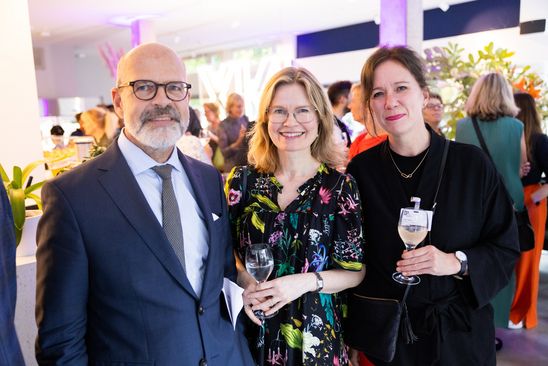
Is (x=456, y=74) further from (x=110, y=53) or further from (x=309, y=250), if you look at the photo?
(x=110, y=53)

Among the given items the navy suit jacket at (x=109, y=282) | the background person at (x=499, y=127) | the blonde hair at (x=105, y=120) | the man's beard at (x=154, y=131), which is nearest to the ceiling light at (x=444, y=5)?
the background person at (x=499, y=127)

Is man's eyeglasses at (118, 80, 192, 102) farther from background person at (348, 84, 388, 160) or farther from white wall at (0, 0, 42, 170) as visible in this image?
white wall at (0, 0, 42, 170)

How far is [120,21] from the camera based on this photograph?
1038 cm

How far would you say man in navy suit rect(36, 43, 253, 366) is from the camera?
122 cm

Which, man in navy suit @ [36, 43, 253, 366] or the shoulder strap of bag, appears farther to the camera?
the shoulder strap of bag

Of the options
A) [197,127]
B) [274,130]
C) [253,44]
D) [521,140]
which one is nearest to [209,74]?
[253,44]

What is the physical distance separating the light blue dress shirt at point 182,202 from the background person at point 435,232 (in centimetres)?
64

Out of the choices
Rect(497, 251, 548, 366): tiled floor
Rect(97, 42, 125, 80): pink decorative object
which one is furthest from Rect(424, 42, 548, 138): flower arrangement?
Rect(97, 42, 125, 80): pink decorative object

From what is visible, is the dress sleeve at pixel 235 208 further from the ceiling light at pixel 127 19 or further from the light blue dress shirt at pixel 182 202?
the ceiling light at pixel 127 19

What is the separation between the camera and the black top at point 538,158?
3613 mm

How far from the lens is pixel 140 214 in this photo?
4.23ft

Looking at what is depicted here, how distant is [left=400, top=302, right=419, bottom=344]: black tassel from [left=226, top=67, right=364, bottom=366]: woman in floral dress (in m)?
0.19

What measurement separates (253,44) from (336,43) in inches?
130

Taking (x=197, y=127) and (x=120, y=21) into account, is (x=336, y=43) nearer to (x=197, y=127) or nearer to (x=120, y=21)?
(x=120, y=21)
